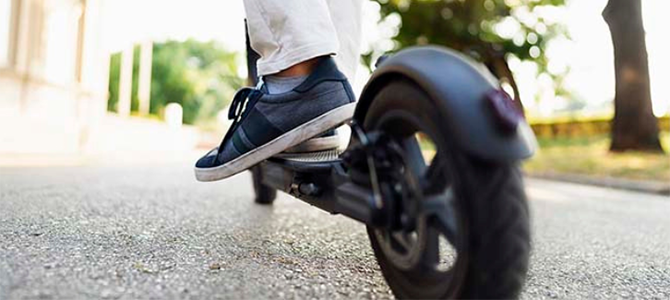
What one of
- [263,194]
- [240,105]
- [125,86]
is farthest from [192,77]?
[240,105]

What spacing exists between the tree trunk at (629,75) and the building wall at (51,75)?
24.0ft

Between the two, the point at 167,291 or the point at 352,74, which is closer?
the point at 167,291

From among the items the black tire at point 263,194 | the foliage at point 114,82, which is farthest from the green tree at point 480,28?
the foliage at point 114,82

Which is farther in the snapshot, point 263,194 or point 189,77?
point 189,77

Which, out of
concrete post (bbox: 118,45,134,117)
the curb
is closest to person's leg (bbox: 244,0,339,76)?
the curb

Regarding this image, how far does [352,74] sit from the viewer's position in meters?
1.52

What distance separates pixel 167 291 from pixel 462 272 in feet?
1.45

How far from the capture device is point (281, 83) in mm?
1194

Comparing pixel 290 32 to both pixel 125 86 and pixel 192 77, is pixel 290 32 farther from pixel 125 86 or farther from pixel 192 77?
pixel 192 77

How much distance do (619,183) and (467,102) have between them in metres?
5.59

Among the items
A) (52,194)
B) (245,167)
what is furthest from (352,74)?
(52,194)

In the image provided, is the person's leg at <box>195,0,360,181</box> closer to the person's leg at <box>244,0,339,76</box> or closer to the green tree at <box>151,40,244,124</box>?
the person's leg at <box>244,0,339,76</box>

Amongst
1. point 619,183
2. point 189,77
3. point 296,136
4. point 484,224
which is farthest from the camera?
point 189,77

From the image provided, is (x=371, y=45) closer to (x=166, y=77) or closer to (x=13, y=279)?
(x=13, y=279)
